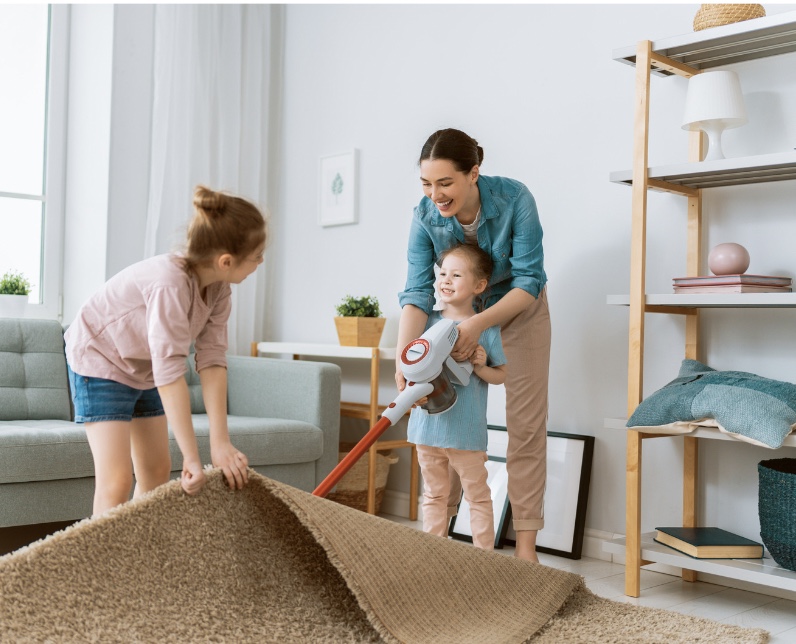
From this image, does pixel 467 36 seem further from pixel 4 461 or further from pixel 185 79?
pixel 4 461

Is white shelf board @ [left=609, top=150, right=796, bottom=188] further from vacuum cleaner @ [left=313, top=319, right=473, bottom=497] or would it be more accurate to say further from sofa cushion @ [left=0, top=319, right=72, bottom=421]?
sofa cushion @ [left=0, top=319, right=72, bottom=421]

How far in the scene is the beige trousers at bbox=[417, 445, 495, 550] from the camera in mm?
2238

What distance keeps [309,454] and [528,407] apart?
866mm

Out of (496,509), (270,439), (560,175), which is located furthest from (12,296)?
(560,175)

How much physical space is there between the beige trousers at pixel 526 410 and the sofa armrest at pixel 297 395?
730 mm

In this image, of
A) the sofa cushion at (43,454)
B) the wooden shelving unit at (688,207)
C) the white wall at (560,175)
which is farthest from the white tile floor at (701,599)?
the sofa cushion at (43,454)

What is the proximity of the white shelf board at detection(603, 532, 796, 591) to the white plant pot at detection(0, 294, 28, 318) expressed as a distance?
7.61ft

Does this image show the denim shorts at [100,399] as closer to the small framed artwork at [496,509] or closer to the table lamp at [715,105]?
the small framed artwork at [496,509]

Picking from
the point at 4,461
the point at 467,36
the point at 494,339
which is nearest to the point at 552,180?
the point at 467,36

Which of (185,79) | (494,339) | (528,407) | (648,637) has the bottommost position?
(648,637)

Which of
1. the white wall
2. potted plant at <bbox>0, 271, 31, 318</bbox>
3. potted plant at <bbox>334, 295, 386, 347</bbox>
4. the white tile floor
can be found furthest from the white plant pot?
the white tile floor

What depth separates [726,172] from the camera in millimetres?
2295

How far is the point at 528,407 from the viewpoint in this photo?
2.42 meters

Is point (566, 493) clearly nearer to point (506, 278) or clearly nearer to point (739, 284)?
point (506, 278)
